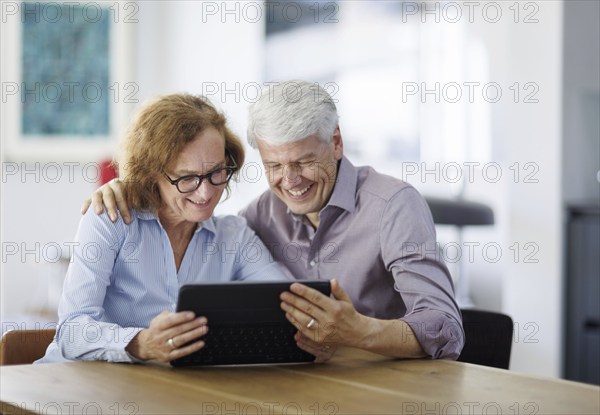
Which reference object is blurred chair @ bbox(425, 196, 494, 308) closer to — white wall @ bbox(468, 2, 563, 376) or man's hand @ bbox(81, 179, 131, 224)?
white wall @ bbox(468, 2, 563, 376)

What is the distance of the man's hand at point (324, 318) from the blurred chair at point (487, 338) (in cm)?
49

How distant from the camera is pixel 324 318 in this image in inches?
80.0

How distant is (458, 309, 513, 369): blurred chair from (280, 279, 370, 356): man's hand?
0.49 m

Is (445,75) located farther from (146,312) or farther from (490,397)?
(490,397)

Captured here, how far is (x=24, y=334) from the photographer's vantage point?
241 centimetres

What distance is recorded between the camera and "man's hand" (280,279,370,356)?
2.01 metres

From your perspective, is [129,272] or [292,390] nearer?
[292,390]

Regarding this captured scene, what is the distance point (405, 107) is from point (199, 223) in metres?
3.27

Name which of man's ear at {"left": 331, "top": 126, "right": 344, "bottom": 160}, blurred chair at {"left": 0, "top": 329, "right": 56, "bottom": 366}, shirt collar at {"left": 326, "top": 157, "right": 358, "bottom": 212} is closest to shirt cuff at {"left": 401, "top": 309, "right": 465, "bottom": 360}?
shirt collar at {"left": 326, "top": 157, "right": 358, "bottom": 212}

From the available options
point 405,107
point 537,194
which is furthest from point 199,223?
point 405,107

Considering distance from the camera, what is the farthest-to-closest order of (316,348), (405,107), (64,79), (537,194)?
1. (64,79)
2. (405,107)
3. (537,194)
4. (316,348)

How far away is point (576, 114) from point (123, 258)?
260 centimetres

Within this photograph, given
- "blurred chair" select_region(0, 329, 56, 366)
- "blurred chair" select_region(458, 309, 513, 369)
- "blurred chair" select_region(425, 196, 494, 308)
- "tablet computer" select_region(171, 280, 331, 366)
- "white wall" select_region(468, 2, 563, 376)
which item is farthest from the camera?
"blurred chair" select_region(425, 196, 494, 308)

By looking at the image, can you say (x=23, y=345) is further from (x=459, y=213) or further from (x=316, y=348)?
(x=459, y=213)
